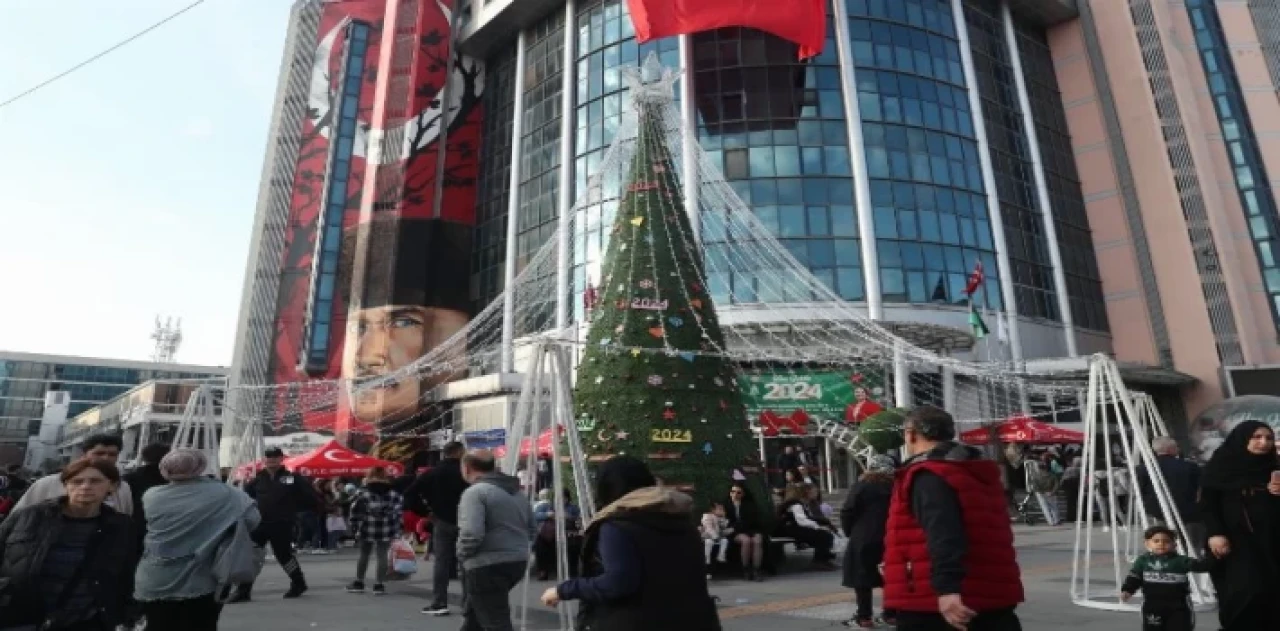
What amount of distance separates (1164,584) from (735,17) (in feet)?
81.7

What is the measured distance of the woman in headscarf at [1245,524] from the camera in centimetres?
455

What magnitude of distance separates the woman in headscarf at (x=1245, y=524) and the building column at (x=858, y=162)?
965 inches

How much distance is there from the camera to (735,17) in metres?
27.2

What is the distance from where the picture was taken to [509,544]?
17.9 ft

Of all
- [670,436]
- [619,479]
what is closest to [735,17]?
[670,436]

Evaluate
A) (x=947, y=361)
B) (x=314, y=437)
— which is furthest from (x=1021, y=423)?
(x=314, y=437)

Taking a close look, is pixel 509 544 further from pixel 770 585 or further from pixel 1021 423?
pixel 1021 423

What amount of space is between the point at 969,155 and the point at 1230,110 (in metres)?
15.2

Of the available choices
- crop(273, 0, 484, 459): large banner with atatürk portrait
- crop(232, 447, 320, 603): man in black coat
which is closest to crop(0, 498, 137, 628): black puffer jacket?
crop(232, 447, 320, 603): man in black coat

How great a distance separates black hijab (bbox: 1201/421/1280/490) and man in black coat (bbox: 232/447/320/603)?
28.5ft

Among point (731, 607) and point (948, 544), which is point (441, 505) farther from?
A: point (948, 544)

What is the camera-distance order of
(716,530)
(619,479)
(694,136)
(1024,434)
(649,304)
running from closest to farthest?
(619,479) → (716,530) → (649,304) → (1024,434) → (694,136)

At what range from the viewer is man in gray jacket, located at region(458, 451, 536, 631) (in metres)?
5.32

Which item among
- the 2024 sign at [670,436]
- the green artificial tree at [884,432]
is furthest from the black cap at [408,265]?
the 2024 sign at [670,436]
